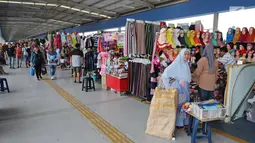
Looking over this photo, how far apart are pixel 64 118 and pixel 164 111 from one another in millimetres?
2109

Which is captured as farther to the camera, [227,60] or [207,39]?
[207,39]

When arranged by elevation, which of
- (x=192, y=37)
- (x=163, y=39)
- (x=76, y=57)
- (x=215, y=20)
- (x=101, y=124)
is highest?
(x=215, y=20)

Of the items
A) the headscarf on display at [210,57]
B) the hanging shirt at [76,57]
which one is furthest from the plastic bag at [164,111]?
the hanging shirt at [76,57]

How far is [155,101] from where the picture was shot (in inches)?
124

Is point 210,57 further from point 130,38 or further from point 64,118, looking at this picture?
point 64,118

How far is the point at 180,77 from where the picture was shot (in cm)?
Result: 323

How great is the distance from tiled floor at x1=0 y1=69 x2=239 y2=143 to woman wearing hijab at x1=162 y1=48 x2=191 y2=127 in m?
0.54

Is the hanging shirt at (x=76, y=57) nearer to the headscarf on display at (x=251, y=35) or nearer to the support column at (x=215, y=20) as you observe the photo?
the headscarf on display at (x=251, y=35)

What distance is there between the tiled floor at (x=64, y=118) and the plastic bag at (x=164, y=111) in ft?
0.51

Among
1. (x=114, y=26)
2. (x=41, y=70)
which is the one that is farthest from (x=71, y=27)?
(x=41, y=70)

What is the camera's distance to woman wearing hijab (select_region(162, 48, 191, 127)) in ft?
10.5

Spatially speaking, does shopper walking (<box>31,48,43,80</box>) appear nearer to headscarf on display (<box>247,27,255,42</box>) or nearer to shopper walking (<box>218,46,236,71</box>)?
shopper walking (<box>218,46,236,71</box>)

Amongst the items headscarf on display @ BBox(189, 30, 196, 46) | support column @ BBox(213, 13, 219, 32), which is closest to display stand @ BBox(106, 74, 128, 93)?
headscarf on display @ BBox(189, 30, 196, 46)

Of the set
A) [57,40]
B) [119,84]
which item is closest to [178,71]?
[119,84]
